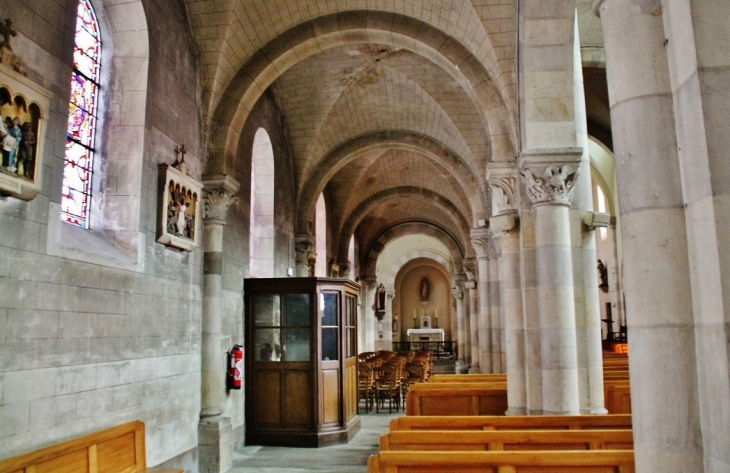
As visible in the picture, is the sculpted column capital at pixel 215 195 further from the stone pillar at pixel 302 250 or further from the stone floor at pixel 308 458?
the stone pillar at pixel 302 250

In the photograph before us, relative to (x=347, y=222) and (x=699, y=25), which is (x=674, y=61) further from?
(x=347, y=222)

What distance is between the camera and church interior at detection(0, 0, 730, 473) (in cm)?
301

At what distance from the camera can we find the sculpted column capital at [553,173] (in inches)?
281

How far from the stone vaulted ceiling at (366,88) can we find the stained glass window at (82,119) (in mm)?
2102

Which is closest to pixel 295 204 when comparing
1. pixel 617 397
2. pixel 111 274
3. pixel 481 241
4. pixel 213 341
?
pixel 481 241

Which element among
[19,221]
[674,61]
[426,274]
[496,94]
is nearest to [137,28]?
[19,221]

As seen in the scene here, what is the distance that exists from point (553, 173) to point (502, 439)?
12.5 feet

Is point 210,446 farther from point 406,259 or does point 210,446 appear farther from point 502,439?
point 406,259

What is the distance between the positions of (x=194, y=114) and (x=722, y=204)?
23.8 feet

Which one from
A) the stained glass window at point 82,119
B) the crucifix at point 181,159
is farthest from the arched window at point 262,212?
the stained glass window at point 82,119

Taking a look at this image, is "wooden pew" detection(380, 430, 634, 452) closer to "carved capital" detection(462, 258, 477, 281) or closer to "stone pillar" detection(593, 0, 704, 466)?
"stone pillar" detection(593, 0, 704, 466)

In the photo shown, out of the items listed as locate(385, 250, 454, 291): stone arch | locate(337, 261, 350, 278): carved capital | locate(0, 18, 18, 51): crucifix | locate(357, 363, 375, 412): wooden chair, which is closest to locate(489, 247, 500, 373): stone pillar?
locate(357, 363, 375, 412): wooden chair

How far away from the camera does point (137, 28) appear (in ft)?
22.9

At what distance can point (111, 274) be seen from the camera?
6070mm
